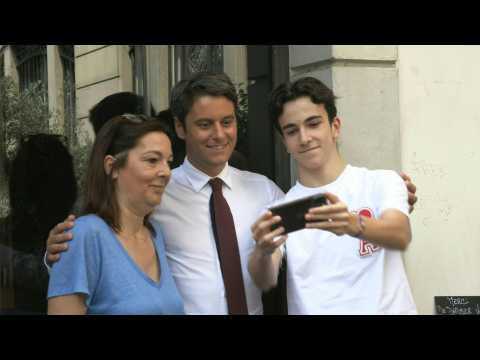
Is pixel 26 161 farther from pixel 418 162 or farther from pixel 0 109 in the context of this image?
pixel 418 162

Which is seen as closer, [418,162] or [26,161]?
[26,161]

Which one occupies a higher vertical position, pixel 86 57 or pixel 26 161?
pixel 86 57

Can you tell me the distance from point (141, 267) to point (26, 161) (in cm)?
150

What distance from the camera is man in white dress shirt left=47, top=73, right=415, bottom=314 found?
13.9 feet

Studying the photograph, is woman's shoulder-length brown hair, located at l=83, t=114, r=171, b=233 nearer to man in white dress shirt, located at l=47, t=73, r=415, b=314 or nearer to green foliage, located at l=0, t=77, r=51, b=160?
man in white dress shirt, located at l=47, t=73, r=415, b=314

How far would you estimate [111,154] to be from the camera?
13.2 ft

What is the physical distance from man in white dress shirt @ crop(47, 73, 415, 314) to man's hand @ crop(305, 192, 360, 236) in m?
0.70

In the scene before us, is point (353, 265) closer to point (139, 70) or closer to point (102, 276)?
point (102, 276)

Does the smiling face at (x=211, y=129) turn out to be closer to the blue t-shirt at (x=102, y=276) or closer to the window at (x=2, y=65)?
the blue t-shirt at (x=102, y=276)

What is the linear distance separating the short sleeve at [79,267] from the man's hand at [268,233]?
794 millimetres

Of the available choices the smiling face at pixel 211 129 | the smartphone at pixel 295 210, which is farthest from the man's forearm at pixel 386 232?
the smiling face at pixel 211 129

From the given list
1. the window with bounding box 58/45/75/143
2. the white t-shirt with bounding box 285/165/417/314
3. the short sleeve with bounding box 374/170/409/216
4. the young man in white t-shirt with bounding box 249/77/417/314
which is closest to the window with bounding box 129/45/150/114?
the window with bounding box 58/45/75/143
